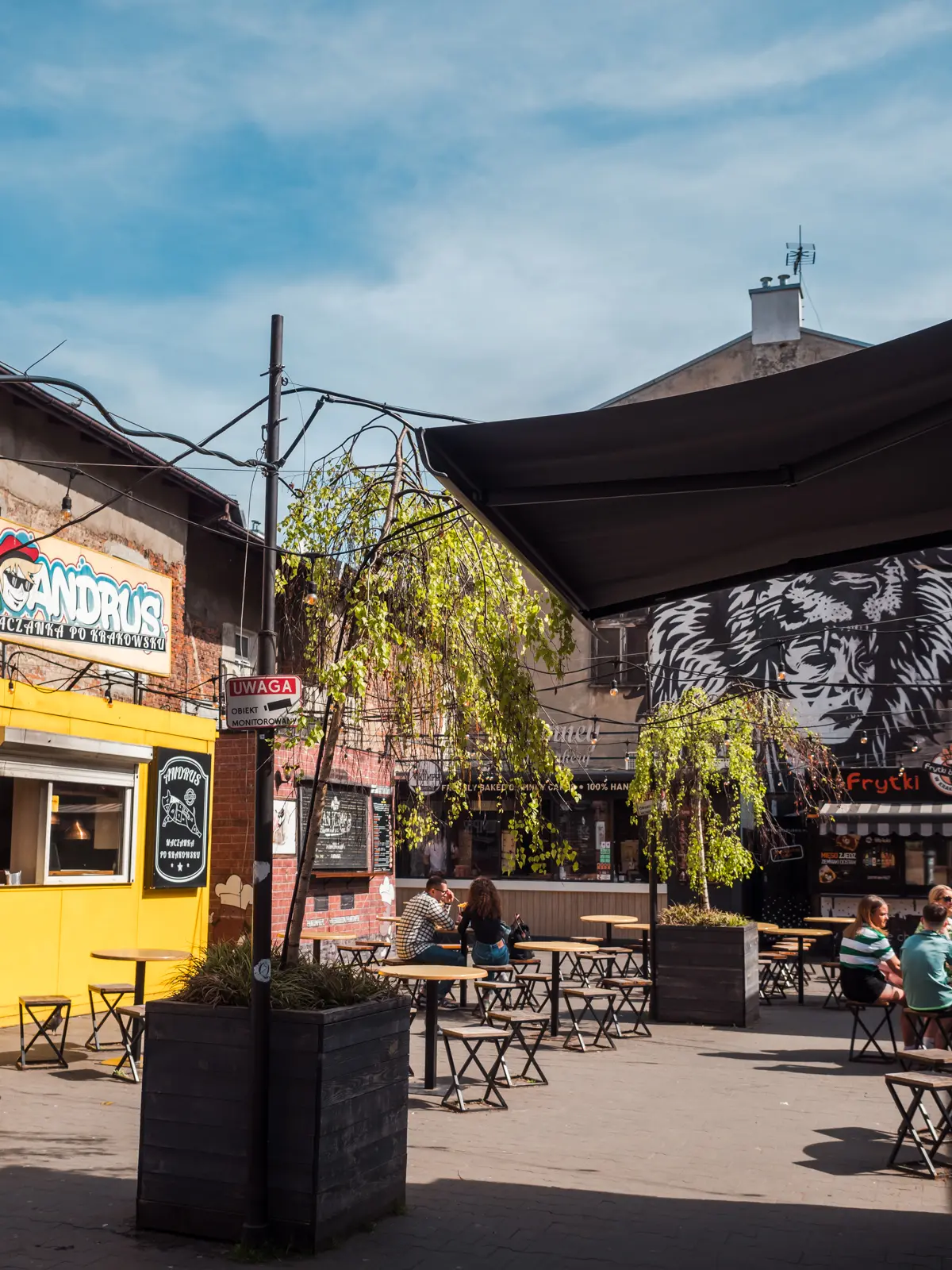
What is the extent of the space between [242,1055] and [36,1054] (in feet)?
19.2

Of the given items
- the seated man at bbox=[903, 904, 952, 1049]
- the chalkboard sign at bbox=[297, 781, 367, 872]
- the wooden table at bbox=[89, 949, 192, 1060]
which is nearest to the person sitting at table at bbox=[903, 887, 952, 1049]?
the seated man at bbox=[903, 904, 952, 1049]

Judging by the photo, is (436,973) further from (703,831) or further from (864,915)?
(703,831)

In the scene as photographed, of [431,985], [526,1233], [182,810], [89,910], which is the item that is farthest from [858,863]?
[526,1233]

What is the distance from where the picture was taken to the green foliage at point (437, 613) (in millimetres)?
7547

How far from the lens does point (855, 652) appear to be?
24.8 meters

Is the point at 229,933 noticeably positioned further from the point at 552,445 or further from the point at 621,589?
the point at 552,445

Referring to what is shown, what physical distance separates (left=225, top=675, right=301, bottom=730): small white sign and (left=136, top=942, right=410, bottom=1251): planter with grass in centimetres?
129

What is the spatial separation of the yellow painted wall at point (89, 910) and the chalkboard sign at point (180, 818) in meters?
0.15

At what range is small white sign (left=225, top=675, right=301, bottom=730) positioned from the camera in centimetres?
614

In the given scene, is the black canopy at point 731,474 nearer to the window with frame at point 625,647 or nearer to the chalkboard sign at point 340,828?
the chalkboard sign at point 340,828

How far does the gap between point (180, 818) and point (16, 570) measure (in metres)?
3.80

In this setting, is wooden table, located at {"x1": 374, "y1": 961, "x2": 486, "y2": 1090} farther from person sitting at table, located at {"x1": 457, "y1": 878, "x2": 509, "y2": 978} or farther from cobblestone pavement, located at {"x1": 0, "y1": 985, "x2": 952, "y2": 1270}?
person sitting at table, located at {"x1": 457, "y1": 878, "x2": 509, "y2": 978}

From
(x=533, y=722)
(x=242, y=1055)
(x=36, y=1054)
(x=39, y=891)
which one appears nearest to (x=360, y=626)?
(x=533, y=722)

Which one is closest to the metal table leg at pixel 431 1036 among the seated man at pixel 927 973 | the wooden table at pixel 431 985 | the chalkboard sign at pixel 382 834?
the wooden table at pixel 431 985
